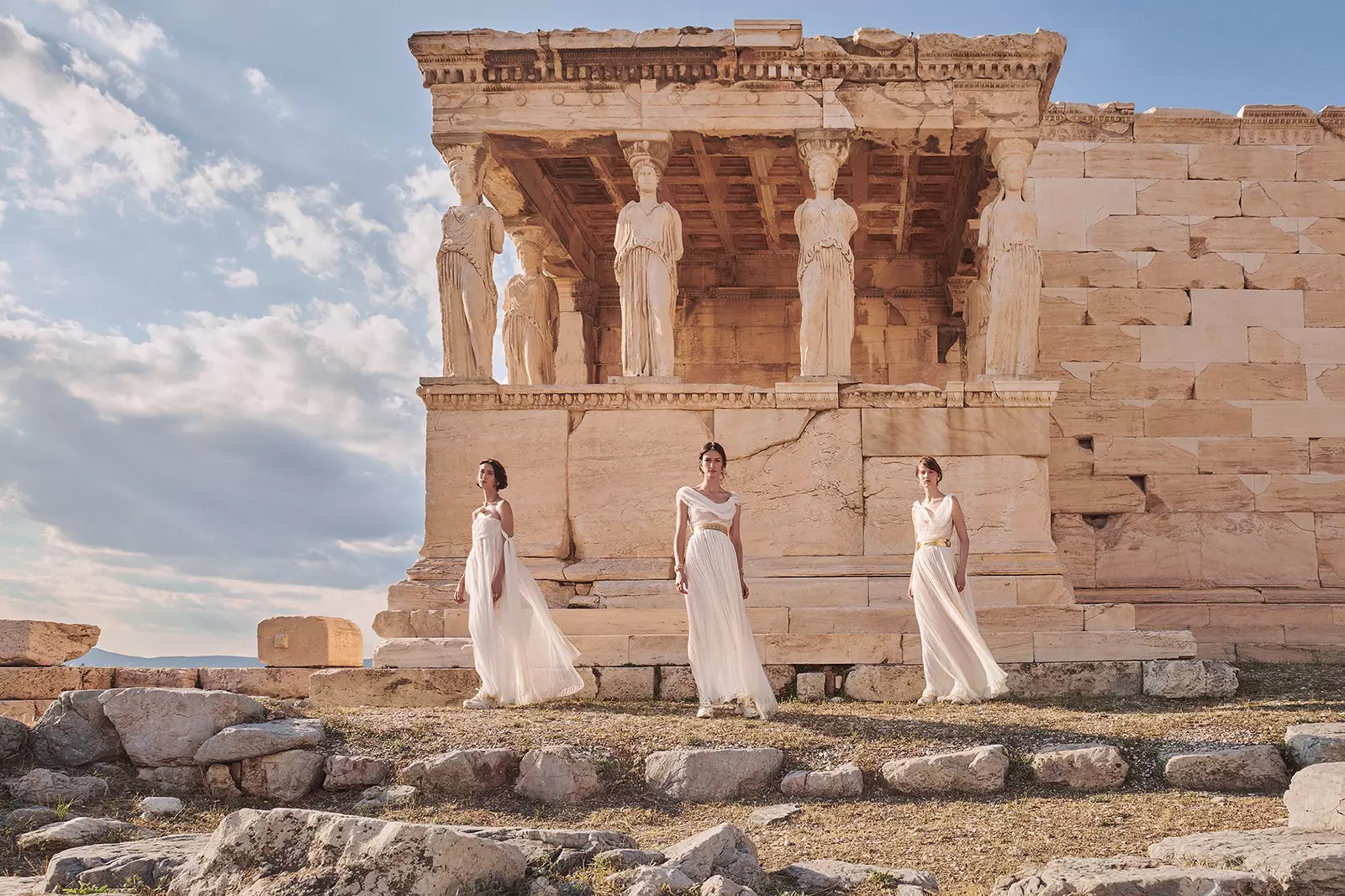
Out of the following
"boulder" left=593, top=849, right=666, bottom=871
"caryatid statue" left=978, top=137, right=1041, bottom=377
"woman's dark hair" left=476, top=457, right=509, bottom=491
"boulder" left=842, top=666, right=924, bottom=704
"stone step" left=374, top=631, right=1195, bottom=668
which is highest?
"caryatid statue" left=978, top=137, right=1041, bottom=377

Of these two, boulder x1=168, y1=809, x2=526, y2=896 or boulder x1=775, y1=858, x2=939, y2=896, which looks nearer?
boulder x1=168, y1=809, x2=526, y2=896

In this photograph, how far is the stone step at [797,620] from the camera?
10.2 m

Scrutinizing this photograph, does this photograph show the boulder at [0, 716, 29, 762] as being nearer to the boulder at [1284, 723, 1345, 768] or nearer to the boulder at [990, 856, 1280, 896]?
the boulder at [990, 856, 1280, 896]

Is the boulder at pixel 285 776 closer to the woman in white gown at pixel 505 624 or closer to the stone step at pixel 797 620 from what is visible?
the woman in white gown at pixel 505 624

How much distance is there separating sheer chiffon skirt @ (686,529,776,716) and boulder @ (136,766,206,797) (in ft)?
10.7

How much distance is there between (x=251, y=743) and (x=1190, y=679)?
6805mm

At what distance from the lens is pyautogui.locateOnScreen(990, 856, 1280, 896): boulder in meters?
4.51

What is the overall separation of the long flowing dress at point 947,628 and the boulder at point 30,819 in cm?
578

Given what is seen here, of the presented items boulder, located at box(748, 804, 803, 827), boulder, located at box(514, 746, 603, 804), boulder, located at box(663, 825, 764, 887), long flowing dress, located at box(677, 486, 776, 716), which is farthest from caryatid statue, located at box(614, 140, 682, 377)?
boulder, located at box(663, 825, 764, 887)

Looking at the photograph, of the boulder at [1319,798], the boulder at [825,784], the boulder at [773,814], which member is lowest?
the boulder at [773,814]

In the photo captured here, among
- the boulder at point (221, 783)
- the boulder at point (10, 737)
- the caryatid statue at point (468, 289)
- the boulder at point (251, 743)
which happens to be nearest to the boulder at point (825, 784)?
the boulder at point (251, 743)

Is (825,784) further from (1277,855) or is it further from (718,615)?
(1277,855)

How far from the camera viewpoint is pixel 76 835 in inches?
241

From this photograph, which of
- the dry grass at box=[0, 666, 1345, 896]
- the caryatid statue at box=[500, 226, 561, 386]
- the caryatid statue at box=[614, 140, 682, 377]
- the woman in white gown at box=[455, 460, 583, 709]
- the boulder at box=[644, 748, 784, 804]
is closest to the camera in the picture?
the dry grass at box=[0, 666, 1345, 896]
